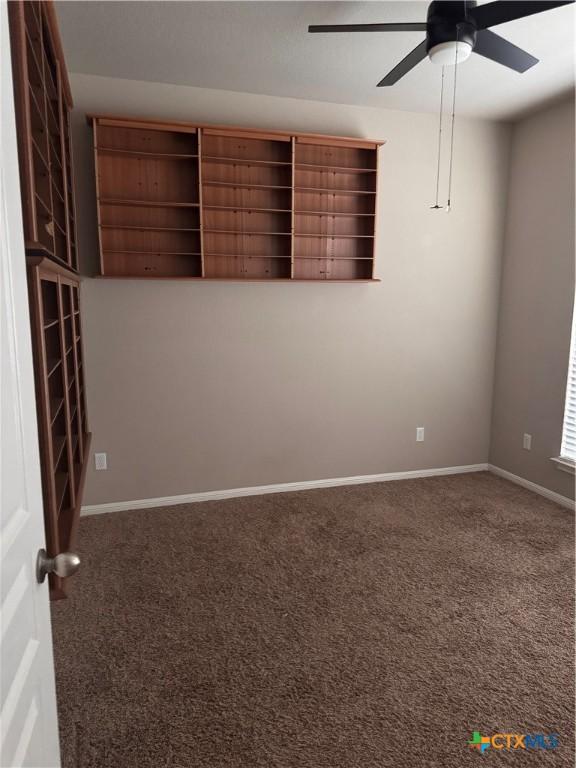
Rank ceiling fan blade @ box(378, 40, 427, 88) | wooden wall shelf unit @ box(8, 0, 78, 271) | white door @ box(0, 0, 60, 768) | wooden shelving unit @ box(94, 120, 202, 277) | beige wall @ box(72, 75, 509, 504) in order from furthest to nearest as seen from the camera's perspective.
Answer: beige wall @ box(72, 75, 509, 504) < wooden shelving unit @ box(94, 120, 202, 277) < ceiling fan blade @ box(378, 40, 427, 88) < wooden wall shelf unit @ box(8, 0, 78, 271) < white door @ box(0, 0, 60, 768)

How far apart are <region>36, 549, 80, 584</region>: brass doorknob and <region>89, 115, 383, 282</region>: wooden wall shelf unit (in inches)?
104

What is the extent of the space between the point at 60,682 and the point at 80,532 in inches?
53.8

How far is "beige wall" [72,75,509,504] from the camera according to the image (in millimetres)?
3510

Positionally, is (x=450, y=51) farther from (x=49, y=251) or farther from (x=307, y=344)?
(x=307, y=344)

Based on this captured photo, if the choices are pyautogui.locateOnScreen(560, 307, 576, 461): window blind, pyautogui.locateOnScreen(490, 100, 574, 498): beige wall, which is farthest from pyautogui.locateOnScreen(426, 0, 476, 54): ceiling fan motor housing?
pyautogui.locateOnScreen(560, 307, 576, 461): window blind

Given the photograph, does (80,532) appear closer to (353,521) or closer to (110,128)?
(353,521)

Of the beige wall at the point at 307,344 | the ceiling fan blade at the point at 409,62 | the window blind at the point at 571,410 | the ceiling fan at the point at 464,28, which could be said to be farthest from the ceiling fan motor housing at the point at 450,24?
the window blind at the point at 571,410

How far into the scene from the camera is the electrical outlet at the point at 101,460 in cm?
357

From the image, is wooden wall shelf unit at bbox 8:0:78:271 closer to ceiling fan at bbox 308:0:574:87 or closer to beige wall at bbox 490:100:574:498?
ceiling fan at bbox 308:0:574:87

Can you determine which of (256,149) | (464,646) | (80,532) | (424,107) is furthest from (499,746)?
(424,107)

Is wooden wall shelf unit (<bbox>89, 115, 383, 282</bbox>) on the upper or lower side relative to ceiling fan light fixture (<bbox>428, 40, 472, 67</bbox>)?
lower

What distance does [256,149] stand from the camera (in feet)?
11.8

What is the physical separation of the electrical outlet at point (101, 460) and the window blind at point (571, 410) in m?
3.31

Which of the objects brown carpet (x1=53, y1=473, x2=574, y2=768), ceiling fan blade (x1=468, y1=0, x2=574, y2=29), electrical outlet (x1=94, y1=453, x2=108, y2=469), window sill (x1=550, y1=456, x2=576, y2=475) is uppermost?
ceiling fan blade (x1=468, y1=0, x2=574, y2=29)
